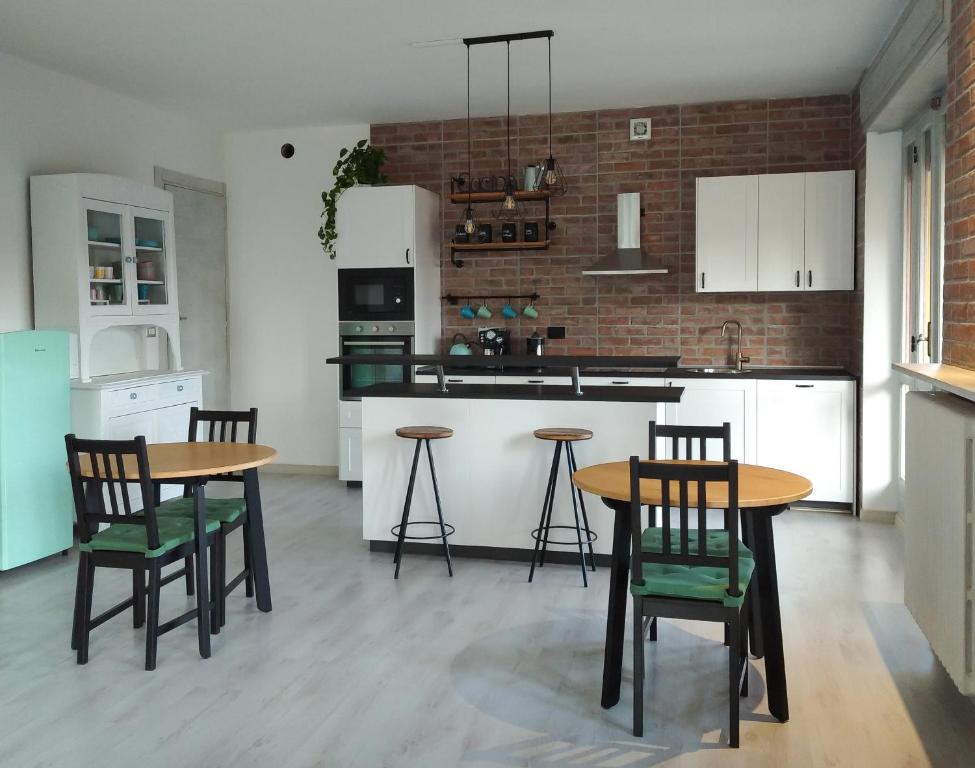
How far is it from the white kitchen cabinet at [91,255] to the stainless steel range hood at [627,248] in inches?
124

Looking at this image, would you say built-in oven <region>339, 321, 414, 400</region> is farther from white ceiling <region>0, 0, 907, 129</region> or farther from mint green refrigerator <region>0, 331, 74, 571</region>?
mint green refrigerator <region>0, 331, 74, 571</region>

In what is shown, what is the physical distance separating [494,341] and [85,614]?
4010 mm

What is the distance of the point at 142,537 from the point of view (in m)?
3.54

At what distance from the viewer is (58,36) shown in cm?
502

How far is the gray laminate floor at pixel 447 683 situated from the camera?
2.79m

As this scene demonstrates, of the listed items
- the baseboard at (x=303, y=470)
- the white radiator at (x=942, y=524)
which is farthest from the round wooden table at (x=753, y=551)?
the baseboard at (x=303, y=470)

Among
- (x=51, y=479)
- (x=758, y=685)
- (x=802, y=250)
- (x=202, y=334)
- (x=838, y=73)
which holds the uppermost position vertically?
(x=838, y=73)

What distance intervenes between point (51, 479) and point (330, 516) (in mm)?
1813

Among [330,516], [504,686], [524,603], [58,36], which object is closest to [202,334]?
[330,516]

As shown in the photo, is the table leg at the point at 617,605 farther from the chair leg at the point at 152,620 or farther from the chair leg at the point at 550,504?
the chair leg at the point at 152,620

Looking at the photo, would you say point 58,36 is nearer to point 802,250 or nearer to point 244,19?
Result: point 244,19

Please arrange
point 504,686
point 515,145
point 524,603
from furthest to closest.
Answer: point 515,145
point 524,603
point 504,686

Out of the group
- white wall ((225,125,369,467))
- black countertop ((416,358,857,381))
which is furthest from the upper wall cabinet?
white wall ((225,125,369,467))

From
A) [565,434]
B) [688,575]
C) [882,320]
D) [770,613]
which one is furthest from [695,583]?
[882,320]
